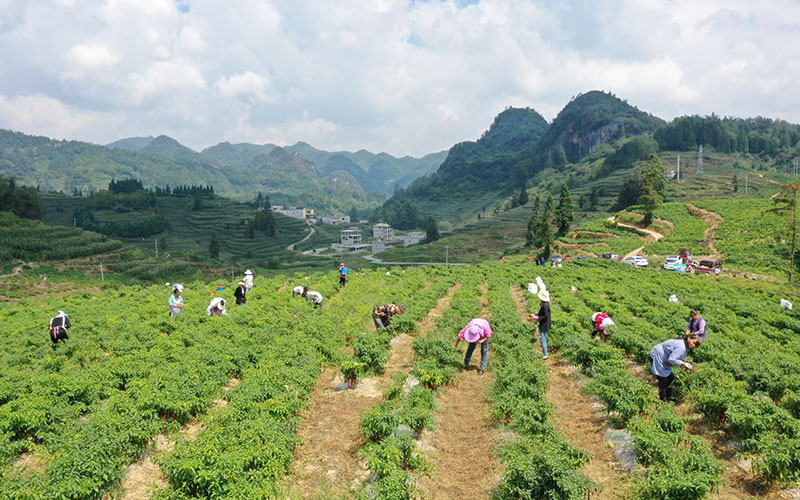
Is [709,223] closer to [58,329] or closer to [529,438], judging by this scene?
[529,438]

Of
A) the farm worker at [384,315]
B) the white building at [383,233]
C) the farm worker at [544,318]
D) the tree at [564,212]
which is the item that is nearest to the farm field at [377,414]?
the farm worker at [544,318]

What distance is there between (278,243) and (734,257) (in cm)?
13943

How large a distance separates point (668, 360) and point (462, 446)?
6052mm

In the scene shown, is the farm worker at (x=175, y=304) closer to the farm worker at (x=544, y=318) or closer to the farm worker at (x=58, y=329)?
the farm worker at (x=58, y=329)

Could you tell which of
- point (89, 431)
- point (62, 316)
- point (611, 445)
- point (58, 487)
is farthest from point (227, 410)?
point (62, 316)

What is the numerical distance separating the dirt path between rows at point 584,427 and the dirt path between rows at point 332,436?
496 centimetres

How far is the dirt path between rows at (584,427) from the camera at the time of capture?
8.08 m

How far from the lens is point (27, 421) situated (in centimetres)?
908

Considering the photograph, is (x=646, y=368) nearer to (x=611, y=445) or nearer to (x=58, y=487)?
(x=611, y=445)

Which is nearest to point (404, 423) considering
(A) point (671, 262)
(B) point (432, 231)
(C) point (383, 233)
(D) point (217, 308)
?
(D) point (217, 308)

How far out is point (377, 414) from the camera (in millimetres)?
9000

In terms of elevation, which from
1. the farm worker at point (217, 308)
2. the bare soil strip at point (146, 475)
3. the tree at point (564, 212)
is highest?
the tree at point (564, 212)

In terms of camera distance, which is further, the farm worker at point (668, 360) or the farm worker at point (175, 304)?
the farm worker at point (175, 304)

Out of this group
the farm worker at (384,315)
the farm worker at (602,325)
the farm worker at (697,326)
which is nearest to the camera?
the farm worker at (697,326)
